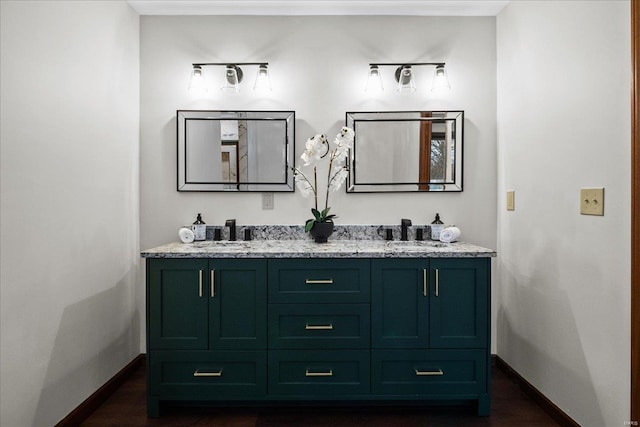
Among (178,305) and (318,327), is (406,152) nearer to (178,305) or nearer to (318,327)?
(318,327)

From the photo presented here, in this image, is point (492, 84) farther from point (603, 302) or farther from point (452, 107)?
point (603, 302)

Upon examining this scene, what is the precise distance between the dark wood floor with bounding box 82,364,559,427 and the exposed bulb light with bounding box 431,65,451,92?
2093mm

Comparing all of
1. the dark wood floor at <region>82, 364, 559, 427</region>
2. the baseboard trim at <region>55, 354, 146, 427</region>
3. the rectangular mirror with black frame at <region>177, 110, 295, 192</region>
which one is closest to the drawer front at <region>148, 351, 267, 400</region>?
the dark wood floor at <region>82, 364, 559, 427</region>

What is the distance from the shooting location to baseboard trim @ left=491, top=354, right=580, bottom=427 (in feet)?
6.53

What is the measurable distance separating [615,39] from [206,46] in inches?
94.8

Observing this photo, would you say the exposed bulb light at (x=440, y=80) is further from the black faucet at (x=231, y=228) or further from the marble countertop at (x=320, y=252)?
the black faucet at (x=231, y=228)

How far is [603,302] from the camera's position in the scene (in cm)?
172

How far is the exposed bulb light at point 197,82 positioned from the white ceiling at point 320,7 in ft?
1.39

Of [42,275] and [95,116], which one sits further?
[95,116]

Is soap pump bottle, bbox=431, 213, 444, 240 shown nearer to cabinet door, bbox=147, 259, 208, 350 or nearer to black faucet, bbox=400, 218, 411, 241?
black faucet, bbox=400, 218, 411, 241

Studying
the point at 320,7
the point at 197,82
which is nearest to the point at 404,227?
the point at 320,7

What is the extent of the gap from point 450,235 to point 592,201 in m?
0.86

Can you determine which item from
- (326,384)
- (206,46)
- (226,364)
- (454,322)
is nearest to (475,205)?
(454,322)

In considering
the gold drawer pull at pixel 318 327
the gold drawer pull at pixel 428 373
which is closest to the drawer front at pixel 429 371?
the gold drawer pull at pixel 428 373
